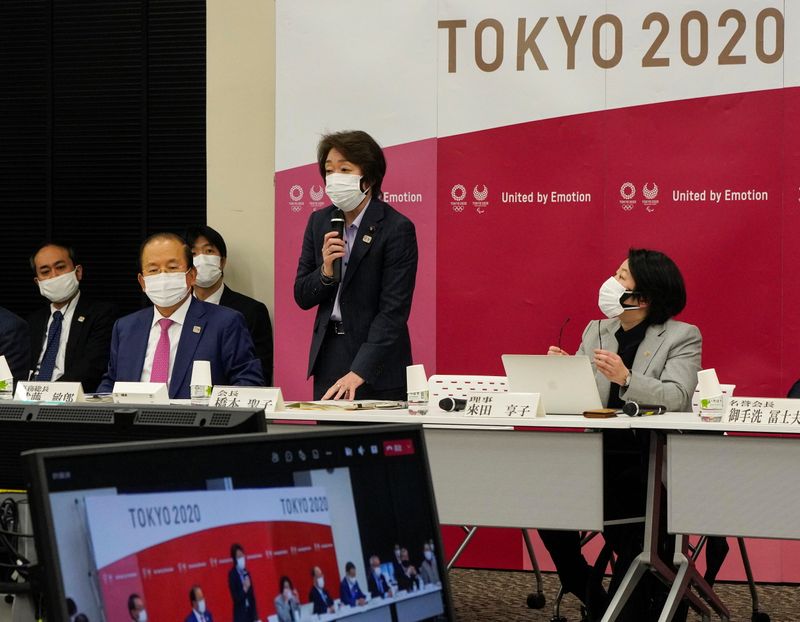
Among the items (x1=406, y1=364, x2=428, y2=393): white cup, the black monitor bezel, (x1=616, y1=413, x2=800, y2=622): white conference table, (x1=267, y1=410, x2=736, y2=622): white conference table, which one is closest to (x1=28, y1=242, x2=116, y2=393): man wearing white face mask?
(x1=267, y1=410, x2=736, y2=622): white conference table

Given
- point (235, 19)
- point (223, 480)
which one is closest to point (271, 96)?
point (235, 19)

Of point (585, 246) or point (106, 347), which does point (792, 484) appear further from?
point (106, 347)

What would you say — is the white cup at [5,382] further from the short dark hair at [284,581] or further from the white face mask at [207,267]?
the short dark hair at [284,581]

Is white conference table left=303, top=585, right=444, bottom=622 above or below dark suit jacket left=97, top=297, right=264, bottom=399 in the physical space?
below

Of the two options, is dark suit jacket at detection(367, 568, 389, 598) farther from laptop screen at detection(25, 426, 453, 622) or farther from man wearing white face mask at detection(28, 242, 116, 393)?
man wearing white face mask at detection(28, 242, 116, 393)

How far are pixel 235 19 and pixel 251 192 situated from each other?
886 mm

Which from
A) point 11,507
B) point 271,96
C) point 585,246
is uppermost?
point 271,96

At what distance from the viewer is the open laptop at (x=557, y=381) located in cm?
347

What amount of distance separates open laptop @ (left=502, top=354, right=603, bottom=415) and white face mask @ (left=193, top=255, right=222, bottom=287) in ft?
7.27

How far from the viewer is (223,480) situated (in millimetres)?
924

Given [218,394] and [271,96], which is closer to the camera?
[218,394]

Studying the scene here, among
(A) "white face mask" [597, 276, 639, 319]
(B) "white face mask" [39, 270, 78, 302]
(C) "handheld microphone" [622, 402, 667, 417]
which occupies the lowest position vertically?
(C) "handheld microphone" [622, 402, 667, 417]

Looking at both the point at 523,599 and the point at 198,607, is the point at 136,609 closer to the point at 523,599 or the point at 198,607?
the point at 198,607

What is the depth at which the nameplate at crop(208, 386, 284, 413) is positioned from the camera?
140 inches
